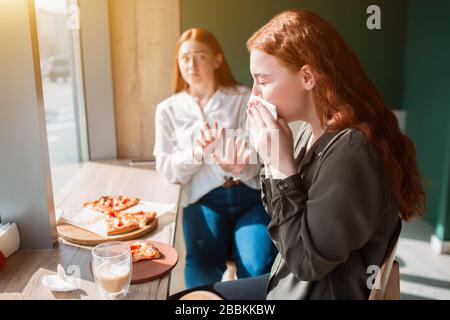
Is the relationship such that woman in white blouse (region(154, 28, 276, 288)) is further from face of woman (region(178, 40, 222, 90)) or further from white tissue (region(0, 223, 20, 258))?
white tissue (region(0, 223, 20, 258))

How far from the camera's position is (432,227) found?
3.17 meters

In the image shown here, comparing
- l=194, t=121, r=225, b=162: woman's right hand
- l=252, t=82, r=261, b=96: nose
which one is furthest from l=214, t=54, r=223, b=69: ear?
l=252, t=82, r=261, b=96: nose

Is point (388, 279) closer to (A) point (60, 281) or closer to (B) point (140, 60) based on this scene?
(A) point (60, 281)

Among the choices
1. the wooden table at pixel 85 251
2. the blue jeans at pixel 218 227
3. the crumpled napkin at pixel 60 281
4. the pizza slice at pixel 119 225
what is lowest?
the blue jeans at pixel 218 227

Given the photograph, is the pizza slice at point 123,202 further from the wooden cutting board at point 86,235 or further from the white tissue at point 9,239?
the white tissue at point 9,239

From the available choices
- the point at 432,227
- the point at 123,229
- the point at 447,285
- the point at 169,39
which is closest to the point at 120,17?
the point at 169,39

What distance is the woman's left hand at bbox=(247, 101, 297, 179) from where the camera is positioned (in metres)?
0.97

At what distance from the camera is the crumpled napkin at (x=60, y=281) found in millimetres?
999

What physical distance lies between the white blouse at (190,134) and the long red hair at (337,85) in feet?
2.91

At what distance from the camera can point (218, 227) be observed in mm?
1807

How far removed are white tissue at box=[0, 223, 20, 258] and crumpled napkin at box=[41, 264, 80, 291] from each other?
0.16 metres

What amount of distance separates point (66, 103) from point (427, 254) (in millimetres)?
2393

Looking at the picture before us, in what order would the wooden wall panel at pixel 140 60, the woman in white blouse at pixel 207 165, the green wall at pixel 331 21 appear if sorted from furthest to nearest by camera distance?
the green wall at pixel 331 21 → the wooden wall panel at pixel 140 60 → the woman in white blouse at pixel 207 165

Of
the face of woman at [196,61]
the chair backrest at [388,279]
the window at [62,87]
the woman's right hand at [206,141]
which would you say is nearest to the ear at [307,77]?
the chair backrest at [388,279]
